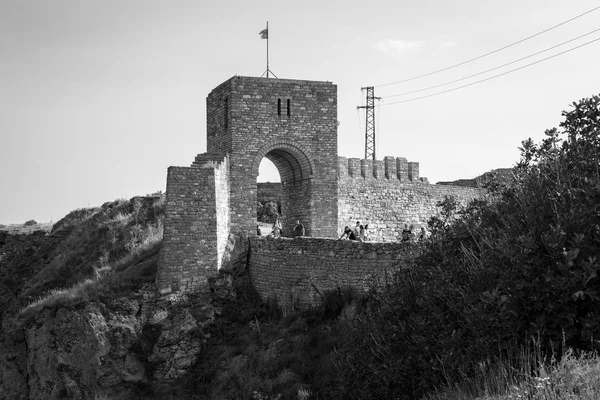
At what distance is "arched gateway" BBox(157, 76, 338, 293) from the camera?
61.8ft

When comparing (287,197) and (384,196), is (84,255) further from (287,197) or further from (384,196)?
(384,196)

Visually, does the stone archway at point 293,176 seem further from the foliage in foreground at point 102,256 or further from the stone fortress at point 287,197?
the foliage in foreground at point 102,256

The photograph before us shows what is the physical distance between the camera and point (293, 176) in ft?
73.3

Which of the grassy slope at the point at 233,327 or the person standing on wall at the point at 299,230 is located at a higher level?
the person standing on wall at the point at 299,230

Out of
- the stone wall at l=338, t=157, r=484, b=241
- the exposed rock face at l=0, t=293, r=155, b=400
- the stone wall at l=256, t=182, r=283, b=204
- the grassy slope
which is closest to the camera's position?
the grassy slope

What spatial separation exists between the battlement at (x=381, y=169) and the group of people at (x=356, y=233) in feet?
6.29

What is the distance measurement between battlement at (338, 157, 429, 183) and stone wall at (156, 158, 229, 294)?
18.8 feet

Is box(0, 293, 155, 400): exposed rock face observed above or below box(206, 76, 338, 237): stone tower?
below

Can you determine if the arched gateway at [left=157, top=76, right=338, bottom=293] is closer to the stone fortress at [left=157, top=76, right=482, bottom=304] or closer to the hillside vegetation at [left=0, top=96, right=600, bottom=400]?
the stone fortress at [left=157, top=76, right=482, bottom=304]

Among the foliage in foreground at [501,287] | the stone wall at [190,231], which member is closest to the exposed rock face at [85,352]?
the stone wall at [190,231]

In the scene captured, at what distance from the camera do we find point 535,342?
8.77 metres

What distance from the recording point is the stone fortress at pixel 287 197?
17.7 m

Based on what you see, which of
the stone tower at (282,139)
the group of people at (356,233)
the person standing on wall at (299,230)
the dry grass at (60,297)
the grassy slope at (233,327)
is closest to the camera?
the grassy slope at (233,327)

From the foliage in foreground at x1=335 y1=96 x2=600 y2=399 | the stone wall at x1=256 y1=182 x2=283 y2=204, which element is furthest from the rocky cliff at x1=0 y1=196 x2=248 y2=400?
the stone wall at x1=256 y1=182 x2=283 y2=204
